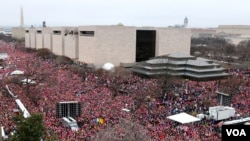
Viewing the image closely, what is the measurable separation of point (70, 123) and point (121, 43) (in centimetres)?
3194

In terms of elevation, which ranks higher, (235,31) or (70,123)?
(235,31)

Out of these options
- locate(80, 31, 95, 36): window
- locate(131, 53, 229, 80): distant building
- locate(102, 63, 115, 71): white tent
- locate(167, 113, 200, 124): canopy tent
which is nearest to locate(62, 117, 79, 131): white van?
locate(167, 113, 200, 124): canopy tent

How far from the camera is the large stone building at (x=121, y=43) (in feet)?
167

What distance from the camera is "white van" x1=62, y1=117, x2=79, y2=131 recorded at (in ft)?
67.3

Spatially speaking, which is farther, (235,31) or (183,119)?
(235,31)

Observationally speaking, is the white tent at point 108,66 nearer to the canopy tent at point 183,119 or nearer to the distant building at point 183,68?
the distant building at point 183,68

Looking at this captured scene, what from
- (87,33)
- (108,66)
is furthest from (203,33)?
(108,66)

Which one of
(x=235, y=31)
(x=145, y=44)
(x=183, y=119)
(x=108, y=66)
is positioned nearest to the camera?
(x=183, y=119)

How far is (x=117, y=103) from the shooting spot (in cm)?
2691

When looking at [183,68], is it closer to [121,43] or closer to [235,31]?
[121,43]

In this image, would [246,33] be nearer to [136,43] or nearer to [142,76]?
[136,43]

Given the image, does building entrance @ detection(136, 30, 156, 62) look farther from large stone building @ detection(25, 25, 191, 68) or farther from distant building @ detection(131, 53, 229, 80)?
distant building @ detection(131, 53, 229, 80)

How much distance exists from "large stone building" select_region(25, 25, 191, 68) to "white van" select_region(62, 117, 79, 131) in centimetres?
2895

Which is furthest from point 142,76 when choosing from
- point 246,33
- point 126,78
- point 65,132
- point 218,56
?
point 246,33
